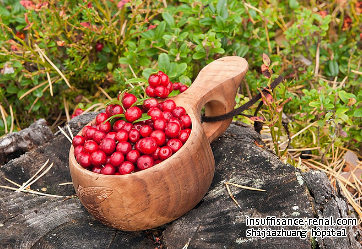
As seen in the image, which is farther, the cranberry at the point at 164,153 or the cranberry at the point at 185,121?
the cranberry at the point at 185,121

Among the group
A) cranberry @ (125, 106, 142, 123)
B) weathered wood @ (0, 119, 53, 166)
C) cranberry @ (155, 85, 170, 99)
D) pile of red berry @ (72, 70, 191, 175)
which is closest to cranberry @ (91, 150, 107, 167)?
pile of red berry @ (72, 70, 191, 175)

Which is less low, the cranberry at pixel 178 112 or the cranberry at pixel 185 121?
the cranberry at pixel 178 112

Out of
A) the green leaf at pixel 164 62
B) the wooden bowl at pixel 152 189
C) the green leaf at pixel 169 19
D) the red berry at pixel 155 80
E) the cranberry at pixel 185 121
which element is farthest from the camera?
the green leaf at pixel 169 19

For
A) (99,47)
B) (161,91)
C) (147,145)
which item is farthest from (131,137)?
(99,47)

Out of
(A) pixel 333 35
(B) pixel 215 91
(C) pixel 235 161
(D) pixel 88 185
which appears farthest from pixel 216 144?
(A) pixel 333 35

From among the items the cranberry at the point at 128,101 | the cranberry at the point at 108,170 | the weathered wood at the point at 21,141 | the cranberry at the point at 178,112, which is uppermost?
the cranberry at the point at 128,101

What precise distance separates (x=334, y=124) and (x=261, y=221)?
840 millimetres

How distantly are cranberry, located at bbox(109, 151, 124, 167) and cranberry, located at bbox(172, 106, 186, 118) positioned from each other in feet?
1.14

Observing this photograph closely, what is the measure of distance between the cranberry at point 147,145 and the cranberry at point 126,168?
0.08 meters

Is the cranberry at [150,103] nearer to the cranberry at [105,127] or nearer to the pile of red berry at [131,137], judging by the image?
the pile of red berry at [131,137]

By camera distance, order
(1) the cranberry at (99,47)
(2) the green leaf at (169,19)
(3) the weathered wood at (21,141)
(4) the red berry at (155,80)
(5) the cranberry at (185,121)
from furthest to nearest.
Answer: (1) the cranberry at (99,47) → (2) the green leaf at (169,19) → (3) the weathered wood at (21,141) → (4) the red berry at (155,80) → (5) the cranberry at (185,121)

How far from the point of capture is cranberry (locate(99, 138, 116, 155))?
1.53 m

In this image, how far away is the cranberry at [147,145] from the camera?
1498mm

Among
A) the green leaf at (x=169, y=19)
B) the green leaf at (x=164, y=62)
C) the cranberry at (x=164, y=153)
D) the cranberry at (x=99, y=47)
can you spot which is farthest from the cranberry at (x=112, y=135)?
the cranberry at (x=99, y=47)
